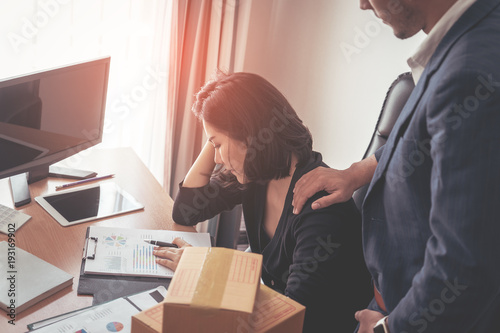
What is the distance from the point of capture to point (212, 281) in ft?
2.93

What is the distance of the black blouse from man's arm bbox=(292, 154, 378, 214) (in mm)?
37

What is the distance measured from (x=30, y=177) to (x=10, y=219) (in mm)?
286

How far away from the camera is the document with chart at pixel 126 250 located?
4.41 feet

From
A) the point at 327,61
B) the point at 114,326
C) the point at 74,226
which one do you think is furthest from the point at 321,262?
the point at 327,61

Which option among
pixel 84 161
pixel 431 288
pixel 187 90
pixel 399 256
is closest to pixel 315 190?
pixel 399 256

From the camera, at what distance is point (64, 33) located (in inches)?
87.1

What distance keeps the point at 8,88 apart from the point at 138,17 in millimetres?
958

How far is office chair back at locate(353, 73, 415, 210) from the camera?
156 centimetres

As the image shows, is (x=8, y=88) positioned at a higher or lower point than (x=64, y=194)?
higher

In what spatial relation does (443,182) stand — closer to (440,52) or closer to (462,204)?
(462,204)

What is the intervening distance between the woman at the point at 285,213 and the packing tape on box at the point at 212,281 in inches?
14.3

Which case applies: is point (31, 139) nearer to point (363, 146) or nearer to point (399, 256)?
point (399, 256)

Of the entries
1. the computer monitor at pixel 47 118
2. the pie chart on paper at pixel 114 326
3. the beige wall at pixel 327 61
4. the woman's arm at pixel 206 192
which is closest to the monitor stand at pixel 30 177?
the computer monitor at pixel 47 118

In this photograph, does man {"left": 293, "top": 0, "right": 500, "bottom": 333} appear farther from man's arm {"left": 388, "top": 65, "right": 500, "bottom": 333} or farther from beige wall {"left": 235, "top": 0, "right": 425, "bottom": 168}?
beige wall {"left": 235, "top": 0, "right": 425, "bottom": 168}
